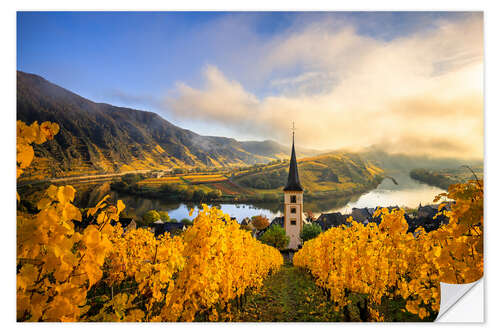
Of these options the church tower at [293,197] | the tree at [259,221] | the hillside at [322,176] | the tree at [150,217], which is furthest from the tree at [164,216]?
the church tower at [293,197]

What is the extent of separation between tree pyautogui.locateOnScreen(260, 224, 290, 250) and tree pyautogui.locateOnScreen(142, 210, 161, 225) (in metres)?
1.71

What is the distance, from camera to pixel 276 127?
13.5 feet

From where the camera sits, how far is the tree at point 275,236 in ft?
15.1

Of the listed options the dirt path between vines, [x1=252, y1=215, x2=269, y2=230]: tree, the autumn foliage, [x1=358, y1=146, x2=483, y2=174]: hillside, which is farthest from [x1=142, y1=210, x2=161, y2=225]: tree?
[x1=358, y1=146, x2=483, y2=174]: hillside

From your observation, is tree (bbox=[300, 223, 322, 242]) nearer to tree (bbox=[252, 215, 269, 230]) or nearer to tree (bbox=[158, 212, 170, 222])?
tree (bbox=[252, 215, 269, 230])

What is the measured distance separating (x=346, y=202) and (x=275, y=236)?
1509mm

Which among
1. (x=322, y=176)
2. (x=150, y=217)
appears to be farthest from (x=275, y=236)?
(x=150, y=217)

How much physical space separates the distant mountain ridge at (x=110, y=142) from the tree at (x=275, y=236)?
4.20 feet

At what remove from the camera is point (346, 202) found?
4.33 metres

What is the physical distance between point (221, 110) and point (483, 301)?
157 inches

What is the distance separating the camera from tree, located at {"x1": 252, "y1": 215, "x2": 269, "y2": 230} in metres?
4.26

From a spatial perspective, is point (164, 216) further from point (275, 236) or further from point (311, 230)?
point (311, 230)

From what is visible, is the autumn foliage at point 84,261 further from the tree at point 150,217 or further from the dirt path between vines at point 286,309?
the tree at point 150,217


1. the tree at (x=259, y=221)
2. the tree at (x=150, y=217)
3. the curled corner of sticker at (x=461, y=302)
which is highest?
the tree at (x=150, y=217)
